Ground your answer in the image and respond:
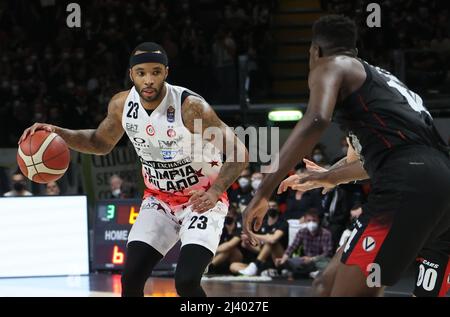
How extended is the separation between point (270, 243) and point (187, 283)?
6.25 m

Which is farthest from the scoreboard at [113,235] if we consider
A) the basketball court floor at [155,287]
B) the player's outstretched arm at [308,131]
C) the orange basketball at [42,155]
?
the player's outstretched arm at [308,131]

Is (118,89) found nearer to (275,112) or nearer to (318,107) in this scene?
(275,112)

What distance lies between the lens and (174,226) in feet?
19.8

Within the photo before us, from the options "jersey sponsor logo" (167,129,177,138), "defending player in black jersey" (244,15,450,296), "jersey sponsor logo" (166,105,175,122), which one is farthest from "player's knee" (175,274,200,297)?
"defending player in black jersey" (244,15,450,296)

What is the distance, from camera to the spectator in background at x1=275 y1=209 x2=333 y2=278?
1149cm

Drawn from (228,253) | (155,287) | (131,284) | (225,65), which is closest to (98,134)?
(131,284)

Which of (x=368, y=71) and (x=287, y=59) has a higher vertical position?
(x=368, y=71)

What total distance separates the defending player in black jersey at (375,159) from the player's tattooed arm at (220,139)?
4.86 feet

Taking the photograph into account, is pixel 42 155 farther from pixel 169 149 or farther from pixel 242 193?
pixel 242 193

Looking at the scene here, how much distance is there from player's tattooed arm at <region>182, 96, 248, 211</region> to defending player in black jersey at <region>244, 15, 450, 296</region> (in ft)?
4.86

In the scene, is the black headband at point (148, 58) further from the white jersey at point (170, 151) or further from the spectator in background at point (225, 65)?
the spectator in background at point (225, 65)

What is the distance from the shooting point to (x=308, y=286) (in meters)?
10.8
